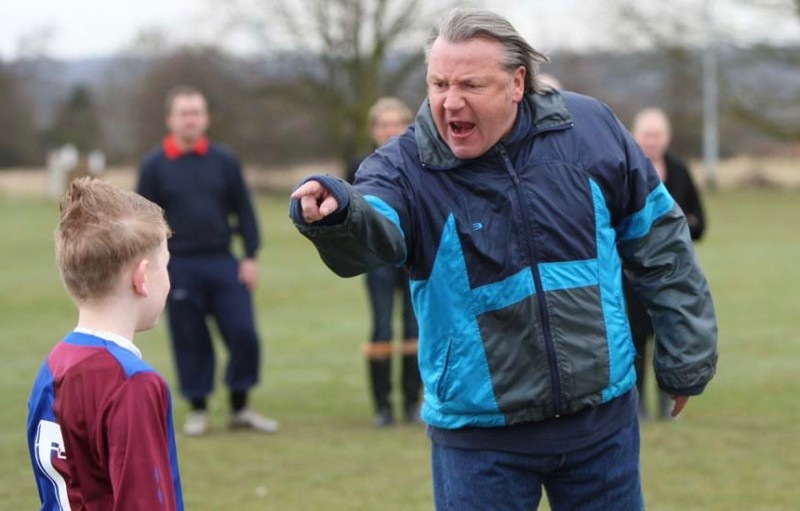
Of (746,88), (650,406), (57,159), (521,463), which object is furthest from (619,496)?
(57,159)

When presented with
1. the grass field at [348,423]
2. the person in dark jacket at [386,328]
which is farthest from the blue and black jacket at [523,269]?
the person in dark jacket at [386,328]

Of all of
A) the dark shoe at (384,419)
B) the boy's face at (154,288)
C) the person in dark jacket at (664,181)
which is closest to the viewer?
the boy's face at (154,288)

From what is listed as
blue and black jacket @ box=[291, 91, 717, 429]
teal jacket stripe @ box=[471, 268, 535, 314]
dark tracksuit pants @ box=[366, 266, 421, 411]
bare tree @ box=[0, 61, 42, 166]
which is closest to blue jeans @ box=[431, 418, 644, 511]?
blue and black jacket @ box=[291, 91, 717, 429]

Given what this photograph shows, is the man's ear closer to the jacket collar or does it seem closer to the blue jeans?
the jacket collar

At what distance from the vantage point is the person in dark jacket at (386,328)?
8.99m

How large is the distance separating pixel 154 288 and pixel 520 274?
1045mm

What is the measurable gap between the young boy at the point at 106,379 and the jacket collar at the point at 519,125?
85cm

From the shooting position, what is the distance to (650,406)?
994 centimetres

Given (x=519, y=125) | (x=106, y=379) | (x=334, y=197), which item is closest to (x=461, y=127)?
(x=519, y=125)

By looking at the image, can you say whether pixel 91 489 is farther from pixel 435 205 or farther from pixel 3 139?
pixel 3 139

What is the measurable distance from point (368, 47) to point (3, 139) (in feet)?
79.0

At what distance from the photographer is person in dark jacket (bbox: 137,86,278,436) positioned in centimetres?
888

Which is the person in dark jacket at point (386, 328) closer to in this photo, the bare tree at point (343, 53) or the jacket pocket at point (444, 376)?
the jacket pocket at point (444, 376)

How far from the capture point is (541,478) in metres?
3.82
